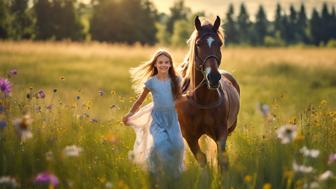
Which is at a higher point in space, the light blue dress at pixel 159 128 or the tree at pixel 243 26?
the light blue dress at pixel 159 128

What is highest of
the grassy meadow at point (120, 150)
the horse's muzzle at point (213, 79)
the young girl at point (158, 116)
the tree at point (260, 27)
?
the horse's muzzle at point (213, 79)

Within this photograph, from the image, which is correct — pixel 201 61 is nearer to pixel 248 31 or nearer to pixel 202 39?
pixel 202 39

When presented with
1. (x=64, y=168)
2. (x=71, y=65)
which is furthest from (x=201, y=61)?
(x=71, y=65)

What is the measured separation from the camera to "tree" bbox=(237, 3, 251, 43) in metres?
102

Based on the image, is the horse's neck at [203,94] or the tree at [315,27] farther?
the tree at [315,27]

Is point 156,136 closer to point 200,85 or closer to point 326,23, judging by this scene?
point 200,85

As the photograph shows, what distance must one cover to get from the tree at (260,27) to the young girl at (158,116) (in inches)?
3920

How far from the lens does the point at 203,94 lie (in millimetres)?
6586

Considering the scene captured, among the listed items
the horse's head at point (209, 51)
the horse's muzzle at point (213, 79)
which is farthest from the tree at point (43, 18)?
the horse's muzzle at point (213, 79)

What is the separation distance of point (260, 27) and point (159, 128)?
338ft

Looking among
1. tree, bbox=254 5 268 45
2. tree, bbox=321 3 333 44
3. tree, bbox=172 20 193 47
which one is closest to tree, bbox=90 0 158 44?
tree, bbox=172 20 193 47

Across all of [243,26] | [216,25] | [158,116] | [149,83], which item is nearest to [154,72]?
[149,83]

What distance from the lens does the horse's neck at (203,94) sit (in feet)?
21.6

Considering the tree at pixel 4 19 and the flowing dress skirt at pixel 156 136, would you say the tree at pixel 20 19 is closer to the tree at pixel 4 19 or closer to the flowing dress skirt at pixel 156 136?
the tree at pixel 4 19
